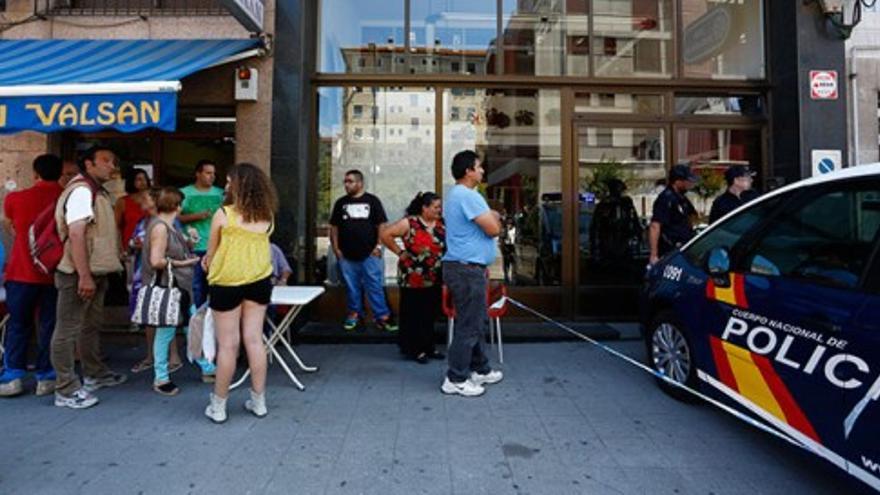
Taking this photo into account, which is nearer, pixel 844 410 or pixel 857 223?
pixel 844 410

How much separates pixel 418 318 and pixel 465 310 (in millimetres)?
1138

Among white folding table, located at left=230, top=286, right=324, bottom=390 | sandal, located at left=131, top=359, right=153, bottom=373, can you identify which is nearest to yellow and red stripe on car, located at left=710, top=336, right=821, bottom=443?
white folding table, located at left=230, top=286, right=324, bottom=390

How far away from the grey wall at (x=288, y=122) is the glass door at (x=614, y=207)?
3.52 meters

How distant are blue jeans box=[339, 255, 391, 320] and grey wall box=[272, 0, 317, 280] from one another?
697 millimetres

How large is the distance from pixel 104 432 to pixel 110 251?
149cm

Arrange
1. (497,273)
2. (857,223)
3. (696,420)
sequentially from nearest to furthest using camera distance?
1. (857,223)
2. (696,420)
3. (497,273)

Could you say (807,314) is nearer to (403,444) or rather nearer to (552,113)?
(403,444)

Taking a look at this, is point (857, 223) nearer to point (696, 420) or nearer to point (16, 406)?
point (696, 420)

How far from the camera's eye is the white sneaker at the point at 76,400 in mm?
4184

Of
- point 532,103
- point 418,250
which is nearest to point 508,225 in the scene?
point 532,103

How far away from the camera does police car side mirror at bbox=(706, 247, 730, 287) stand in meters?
3.66

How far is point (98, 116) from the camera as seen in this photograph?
4.40 metres

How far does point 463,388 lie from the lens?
14.5 ft

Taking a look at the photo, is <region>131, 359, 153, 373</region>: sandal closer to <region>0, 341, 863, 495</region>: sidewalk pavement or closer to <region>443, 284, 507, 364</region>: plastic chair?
<region>0, 341, 863, 495</region>: sidewalk pavement
